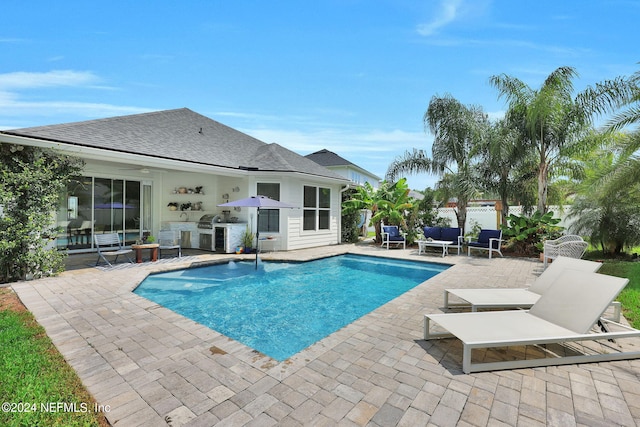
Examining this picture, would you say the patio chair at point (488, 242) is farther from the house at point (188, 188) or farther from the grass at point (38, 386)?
the grass at point (38, 386)

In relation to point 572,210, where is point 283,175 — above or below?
above

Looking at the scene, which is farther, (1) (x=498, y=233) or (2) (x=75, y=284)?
(1) (x=498, y=233)

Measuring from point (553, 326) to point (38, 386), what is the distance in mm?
5894

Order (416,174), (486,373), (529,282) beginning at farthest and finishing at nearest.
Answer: (416,174), (529,282), (486,373)

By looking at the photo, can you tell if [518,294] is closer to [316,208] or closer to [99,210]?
[316,208]

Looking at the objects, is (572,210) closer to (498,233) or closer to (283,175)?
(498,233)

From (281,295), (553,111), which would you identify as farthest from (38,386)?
(553,111)

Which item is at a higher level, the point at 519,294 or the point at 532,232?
the point at 532,232

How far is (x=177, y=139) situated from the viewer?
1198 centimetres

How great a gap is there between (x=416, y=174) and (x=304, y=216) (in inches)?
300

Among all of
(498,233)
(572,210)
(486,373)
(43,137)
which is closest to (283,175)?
(43,137)

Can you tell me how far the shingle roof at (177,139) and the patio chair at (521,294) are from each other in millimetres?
8912

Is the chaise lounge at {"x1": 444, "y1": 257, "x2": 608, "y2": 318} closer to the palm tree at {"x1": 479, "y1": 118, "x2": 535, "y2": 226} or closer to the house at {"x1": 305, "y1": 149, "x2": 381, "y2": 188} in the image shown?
the palm tree at {"x1": 479, "y1": 118, "x2": 535, "y2": 226}

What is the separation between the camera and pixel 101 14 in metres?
8.81
